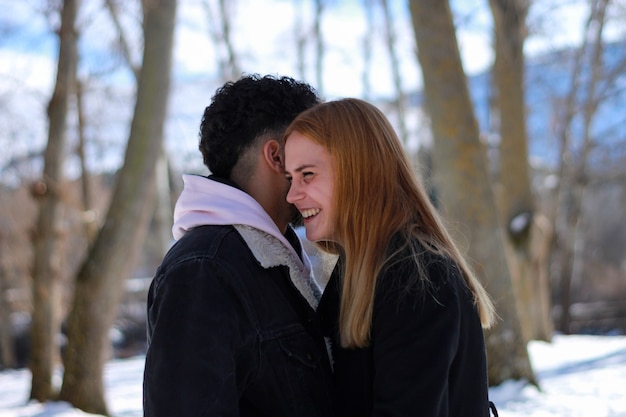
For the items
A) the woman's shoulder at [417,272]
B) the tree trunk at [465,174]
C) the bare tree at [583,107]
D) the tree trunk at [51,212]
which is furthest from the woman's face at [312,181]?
the bare tree at [583,107]

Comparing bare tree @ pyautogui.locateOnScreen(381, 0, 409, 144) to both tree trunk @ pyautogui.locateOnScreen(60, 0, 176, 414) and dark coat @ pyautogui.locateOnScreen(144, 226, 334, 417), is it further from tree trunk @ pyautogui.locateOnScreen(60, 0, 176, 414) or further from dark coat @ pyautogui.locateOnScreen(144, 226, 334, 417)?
dark coat @ pyautogui.locateOnScreen(144, 226, 334, 417)

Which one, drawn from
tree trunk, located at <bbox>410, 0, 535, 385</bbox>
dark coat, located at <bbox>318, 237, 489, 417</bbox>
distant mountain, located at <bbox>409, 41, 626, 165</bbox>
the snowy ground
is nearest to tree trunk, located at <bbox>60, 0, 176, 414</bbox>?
the snowy ground

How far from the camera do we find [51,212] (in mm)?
9492

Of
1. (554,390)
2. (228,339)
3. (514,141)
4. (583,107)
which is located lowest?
(554,390)

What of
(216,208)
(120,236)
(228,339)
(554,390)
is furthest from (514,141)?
(228,339)

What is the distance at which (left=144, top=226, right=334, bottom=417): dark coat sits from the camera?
70.5 inches

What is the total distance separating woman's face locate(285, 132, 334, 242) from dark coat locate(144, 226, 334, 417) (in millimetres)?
167

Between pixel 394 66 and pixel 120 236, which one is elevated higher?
pixel 394 66

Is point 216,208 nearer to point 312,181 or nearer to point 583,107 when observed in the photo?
point 312,181

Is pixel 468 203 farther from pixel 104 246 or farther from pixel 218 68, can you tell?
pixel 218 68

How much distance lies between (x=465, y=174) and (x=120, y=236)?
11.5 ft

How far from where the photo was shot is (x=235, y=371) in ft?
6.17

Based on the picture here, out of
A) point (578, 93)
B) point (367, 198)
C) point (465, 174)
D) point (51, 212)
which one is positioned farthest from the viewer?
point (578, 93)

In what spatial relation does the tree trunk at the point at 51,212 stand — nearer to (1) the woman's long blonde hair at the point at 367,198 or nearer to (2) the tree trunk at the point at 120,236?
(2) the tree trunk at the point at 120,236
